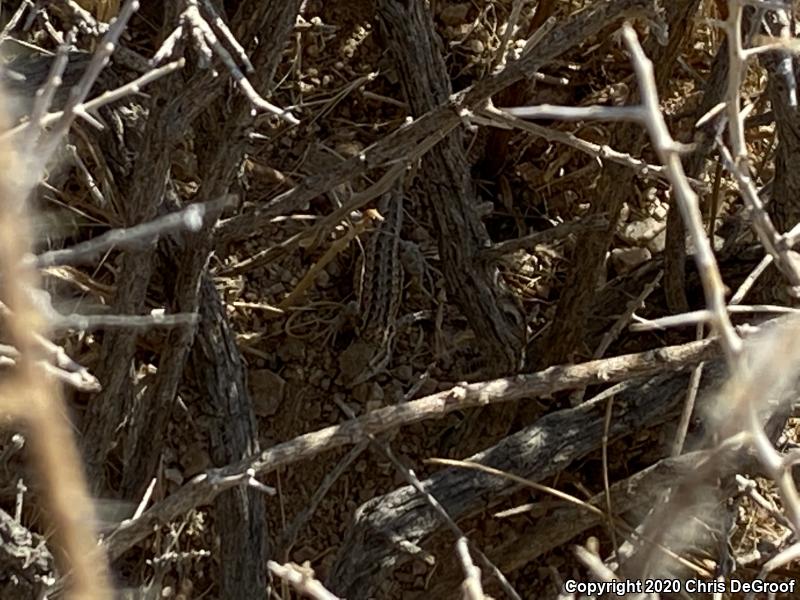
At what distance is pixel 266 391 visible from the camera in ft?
6.02

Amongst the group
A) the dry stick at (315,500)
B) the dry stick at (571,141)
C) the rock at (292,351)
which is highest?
the dry stick at (571,141)

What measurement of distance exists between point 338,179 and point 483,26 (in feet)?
2.43

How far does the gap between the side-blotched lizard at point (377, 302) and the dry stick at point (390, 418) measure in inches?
21.5

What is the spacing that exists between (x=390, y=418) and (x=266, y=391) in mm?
614

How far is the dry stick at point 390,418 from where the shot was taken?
1246 mm

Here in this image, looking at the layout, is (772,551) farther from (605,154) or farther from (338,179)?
(338,179)

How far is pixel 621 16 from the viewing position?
55.0 inches

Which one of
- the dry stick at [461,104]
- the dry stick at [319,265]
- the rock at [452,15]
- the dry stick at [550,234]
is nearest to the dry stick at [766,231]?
the dry stick at [461,104]

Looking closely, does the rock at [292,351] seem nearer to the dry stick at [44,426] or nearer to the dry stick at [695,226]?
the dry stick at [695,226]

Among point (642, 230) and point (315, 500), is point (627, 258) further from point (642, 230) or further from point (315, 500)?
point (315, 500)

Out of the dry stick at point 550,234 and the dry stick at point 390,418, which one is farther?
the dry stick at point 550,234

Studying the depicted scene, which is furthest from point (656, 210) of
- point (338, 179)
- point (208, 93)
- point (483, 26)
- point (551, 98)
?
point (208, 93)

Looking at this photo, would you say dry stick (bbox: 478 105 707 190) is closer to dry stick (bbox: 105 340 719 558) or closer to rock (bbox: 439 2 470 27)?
dry stick (bbox: 105 340 719 558)

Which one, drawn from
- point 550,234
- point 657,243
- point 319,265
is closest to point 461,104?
point 550,234
